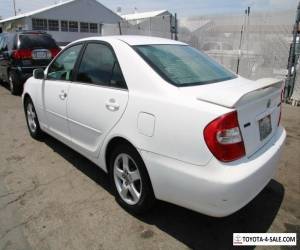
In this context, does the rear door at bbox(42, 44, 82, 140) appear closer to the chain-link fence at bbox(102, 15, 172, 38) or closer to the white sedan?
the white sedan

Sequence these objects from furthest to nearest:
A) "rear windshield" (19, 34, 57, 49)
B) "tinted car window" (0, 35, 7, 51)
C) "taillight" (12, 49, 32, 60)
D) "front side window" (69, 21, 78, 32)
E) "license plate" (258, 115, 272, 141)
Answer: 1. "front side window" (69, 21, 78, 32)
2. "tinted car window" (0, 35, 7, 51)
3. "rear windshield" (19, 34, 57, 49)
4. "taillight" (12, 49, 32, 60)
5. "license plate" (258, 115, 272, 141)

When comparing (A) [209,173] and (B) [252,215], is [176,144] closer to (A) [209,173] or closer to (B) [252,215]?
(A) [209,173]

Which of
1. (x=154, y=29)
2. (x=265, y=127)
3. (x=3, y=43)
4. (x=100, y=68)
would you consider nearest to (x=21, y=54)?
(x=3, y=43)

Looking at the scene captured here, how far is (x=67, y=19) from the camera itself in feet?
110

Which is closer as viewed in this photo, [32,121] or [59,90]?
A: [59,90]

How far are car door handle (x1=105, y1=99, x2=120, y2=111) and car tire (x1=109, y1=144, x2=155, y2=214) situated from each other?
1.17 feet

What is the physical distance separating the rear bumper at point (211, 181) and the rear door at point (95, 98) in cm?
64

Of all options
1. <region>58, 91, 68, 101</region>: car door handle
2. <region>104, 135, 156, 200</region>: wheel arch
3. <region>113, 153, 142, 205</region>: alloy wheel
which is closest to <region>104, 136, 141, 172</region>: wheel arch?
<region>104, 135, 156, 200</region>: wheel arch

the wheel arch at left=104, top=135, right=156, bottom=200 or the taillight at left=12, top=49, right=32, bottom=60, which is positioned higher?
the taillight at left=12, top=49, right=32, bottom=60

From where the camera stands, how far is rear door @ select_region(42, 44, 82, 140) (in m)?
3.82

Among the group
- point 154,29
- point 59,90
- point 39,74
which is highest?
point 154,29

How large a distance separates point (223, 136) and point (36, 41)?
7.88 metres

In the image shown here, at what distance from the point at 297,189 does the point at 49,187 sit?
2.86 metres

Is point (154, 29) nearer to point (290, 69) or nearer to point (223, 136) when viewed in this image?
point (290, 69)
